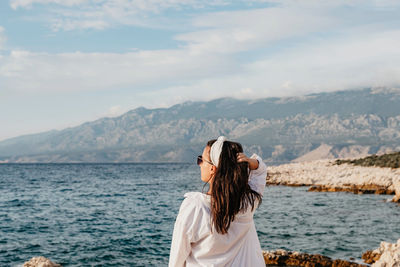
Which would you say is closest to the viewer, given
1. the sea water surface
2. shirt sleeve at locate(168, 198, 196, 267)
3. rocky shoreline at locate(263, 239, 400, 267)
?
shirt sleeve at locate(168, 198, 196, 267)

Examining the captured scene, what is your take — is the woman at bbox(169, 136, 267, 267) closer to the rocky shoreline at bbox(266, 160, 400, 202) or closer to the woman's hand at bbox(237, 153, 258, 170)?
the woman's hand at bbox(237, 153, 258, 170)

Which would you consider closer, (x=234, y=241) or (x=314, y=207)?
(x=234, y=241)

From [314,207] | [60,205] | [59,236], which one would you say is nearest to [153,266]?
[59,236]

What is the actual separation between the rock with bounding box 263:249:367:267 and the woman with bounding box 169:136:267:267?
890 centimetres

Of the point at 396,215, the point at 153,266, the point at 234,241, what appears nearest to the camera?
the point at 234,241

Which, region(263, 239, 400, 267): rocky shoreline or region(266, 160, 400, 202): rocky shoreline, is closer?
region(263, 239, 400, 267): rocky shoreline

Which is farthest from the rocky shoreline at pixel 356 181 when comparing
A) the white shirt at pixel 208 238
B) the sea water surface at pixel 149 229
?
the white shirt at pixel 208 238

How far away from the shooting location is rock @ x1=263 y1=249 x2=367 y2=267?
11406 mm

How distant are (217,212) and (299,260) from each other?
9.43 m

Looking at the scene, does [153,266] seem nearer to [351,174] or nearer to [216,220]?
[216,220]

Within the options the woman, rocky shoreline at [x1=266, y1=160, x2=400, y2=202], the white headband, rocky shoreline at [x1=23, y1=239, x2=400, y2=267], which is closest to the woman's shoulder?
the woman

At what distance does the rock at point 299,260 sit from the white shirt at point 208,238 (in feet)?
28.5

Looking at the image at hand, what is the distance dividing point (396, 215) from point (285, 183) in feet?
77.0

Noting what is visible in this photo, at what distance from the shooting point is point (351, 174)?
39969 mm
